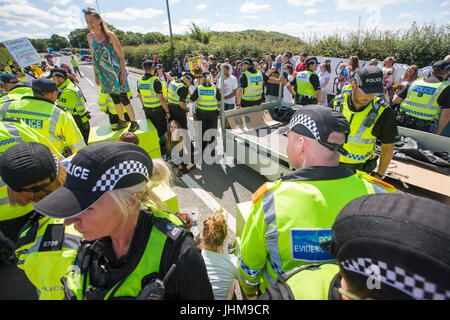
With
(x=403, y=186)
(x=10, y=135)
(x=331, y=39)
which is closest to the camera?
(x=10, y=135)

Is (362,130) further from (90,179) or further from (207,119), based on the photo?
(207,119)

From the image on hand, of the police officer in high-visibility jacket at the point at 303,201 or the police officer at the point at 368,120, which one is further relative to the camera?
the police officer at the point at 368,120

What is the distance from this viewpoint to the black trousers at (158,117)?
18.7ft

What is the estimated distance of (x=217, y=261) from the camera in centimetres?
204

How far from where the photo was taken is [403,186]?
324 cm

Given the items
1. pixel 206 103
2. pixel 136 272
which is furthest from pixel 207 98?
pixel 136 272

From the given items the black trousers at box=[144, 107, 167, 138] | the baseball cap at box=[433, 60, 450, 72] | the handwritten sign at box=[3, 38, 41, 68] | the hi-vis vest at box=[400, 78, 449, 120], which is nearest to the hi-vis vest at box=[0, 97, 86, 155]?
the black trousers at box=[144, 107, 167, 138]

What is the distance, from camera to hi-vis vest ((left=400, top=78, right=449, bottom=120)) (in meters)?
4.02

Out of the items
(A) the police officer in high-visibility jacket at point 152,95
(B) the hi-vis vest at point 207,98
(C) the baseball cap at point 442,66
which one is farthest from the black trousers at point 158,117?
(C) the baseball cap at point 442,66

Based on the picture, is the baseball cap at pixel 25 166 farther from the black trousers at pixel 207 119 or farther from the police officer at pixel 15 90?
the black trousers at pixel 207 119

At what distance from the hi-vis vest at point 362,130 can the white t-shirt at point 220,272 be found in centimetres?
183
